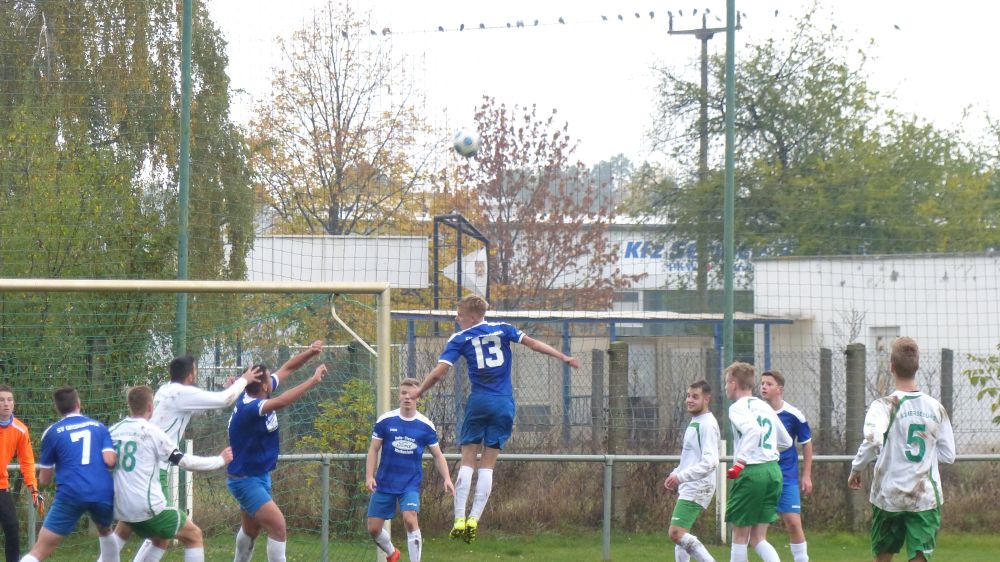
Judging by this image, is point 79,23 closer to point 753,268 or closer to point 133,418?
point 133,418

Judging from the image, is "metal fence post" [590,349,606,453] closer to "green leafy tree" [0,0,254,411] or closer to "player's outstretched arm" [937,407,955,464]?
"green leafy tree" [0,0,254,411]

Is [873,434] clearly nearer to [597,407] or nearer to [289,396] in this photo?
[289,396]

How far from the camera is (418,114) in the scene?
14.8 m

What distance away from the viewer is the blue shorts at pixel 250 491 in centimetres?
883

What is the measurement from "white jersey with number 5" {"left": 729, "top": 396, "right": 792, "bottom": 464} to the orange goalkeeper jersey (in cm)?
625

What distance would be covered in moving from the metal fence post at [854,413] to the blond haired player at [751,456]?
16.1ft

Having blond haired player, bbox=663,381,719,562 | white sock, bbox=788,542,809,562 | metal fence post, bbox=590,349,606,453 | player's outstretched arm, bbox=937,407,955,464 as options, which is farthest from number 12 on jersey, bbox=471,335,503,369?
metal fence post, bbox=590,349,606,453

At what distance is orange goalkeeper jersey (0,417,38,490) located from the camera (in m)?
10.0

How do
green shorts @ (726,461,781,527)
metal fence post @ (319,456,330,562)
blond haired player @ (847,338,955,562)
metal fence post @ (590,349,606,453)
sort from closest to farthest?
1. blond haired player @ (847,338,955,562)
2. green shorts @ (726,461,781,527)
3. metal fence post @ (319,456,330,562)
4. metal fence post @ (590,349,606,453)

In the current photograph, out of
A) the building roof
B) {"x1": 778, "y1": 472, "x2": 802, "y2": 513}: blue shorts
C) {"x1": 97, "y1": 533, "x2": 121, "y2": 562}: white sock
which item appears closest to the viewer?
{"x1": 97, "y1": 533, "x2": 121, "y2": 562}: white sock

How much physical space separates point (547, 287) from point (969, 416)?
6.65 m

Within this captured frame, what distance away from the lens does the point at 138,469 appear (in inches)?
324

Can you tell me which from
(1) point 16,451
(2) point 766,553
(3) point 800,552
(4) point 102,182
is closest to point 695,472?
(2) point 766,553

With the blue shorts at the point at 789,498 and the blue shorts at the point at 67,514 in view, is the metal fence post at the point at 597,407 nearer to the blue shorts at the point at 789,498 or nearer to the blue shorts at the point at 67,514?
the blue shorts at the point at 789,498
